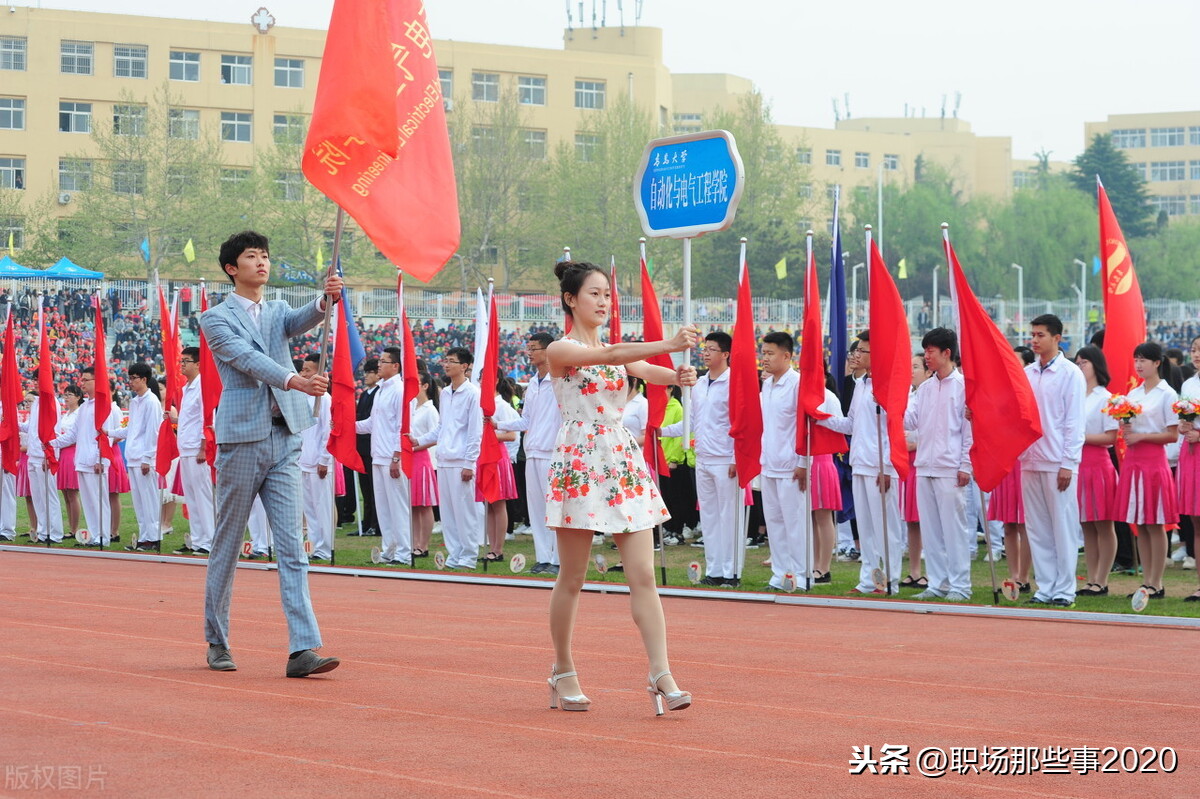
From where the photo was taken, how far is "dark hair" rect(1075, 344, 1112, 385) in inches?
464

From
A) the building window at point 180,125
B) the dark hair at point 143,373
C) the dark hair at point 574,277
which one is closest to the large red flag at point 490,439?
the dark hair at point 143,373

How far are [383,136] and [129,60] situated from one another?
5736cm

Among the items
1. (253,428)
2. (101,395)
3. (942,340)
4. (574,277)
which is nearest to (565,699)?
(574,277)

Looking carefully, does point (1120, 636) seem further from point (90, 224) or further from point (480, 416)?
point (90, 224)

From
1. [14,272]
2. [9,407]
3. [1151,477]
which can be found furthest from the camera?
[14,272]

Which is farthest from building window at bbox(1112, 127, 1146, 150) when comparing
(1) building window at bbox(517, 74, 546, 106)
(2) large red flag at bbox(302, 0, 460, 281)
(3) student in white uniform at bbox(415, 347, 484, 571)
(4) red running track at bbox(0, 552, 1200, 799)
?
(2) large red flag at bbox(302, 0, 460, 281)

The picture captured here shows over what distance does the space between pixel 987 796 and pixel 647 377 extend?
235 cm

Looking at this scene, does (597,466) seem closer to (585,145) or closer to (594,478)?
(594,478)

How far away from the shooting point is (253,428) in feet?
23.8

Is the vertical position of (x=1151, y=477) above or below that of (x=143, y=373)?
below

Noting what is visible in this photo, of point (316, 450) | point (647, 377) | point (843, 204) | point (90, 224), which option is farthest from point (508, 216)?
point (647, 377)

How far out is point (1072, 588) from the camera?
34.8 feet

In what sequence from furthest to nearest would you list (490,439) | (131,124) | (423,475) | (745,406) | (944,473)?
(131,124) → (423,475) → (490,439) → (745,406) → (944,473)

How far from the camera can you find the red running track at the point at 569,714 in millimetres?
4887
